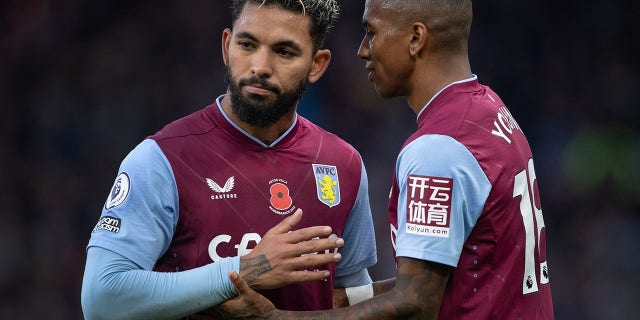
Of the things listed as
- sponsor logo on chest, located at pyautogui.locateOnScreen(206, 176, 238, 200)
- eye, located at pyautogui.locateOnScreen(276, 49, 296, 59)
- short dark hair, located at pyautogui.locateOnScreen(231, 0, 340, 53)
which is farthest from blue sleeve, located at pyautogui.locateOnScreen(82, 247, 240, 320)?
short dark hair, located at pyautogui.locateOnScreen(231, 0, 340, 53)

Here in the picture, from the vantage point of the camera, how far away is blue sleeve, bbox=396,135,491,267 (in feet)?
10.1

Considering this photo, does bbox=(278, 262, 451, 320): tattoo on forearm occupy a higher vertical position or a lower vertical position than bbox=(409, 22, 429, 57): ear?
lower

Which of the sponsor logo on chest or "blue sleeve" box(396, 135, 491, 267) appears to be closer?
"blue sleeve" box(396, 135, 491, 267)

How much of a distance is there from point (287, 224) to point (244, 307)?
33 centimetres

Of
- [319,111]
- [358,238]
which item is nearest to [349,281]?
[358,238]

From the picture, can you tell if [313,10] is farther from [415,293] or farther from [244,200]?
[415,293]

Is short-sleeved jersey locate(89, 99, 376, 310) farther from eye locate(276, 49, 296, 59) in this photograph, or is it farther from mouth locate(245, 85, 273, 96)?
eye locate(276, 49, 296, 59)

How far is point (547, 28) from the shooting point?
8.78 m

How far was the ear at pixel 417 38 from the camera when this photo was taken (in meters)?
3.38

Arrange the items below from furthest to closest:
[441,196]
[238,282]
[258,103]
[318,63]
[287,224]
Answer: [318,63], [258,103], [287,224], [238,282], [441,196]

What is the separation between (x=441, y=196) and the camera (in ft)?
10.1

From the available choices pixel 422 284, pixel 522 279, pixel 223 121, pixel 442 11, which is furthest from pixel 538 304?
pixel 223 121

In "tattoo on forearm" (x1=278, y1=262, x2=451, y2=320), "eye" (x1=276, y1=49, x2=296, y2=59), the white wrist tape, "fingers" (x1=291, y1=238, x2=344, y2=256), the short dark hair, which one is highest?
the short dark hair
